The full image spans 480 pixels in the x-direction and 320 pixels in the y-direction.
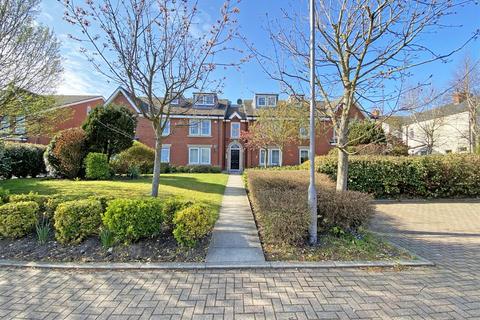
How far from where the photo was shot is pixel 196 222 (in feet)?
15.4

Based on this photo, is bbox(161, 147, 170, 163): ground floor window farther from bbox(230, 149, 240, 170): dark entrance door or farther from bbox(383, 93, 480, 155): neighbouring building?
bbox(383, 93, 480, 155): neighbouring building

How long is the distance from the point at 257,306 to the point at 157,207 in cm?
268

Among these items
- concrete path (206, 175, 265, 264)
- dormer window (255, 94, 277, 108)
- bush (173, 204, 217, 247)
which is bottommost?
concrete path (206, 175, 265, 264)

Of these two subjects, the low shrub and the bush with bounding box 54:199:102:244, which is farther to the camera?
the low shrub

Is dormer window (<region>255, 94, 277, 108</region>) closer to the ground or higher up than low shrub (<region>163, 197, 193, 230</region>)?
higher up

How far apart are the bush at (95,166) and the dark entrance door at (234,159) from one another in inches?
590

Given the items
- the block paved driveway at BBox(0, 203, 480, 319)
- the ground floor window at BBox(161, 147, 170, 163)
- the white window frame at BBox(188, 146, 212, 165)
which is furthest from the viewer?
the white window frame at BBox(188, 146, 212, 165)

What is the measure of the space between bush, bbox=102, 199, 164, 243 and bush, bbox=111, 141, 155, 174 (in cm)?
1084

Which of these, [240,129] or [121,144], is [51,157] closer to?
[121,144]

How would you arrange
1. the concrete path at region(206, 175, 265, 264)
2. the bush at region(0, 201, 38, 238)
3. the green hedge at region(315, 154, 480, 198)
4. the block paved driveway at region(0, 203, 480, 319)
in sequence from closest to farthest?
the block paved driveway at region(0, 203, 480, 319) → the concrete path at region(206, 175, 265, 264) → the bush at region(0, 201, 38, 238) → the green hedge at region(315, 154, 480, 198)

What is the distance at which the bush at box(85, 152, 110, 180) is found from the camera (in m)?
12.4

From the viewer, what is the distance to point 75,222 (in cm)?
485

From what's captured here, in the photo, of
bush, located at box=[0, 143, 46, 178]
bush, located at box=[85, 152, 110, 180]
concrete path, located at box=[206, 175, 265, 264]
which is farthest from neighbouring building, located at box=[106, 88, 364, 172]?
concrete path, located at box=[206, 175, 265, 264]

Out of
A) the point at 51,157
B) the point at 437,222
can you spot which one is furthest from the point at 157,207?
the point at 51,157
